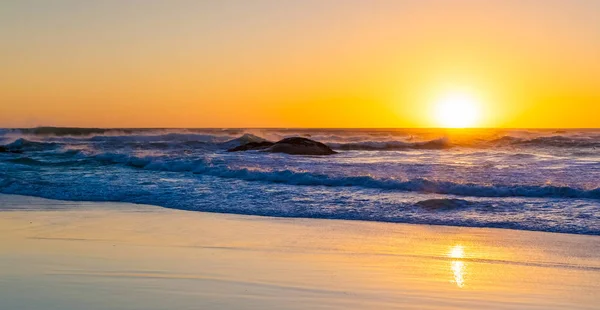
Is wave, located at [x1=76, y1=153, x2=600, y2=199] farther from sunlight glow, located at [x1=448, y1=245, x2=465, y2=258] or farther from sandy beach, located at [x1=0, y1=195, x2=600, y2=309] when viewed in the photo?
sunlight glow, located at [x1=448, y1=245, x2=465, y2=258]

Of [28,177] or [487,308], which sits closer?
[487,308]

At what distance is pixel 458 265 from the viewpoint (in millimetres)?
6797

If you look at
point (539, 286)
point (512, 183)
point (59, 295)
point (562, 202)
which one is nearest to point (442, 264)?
point (539, 286)

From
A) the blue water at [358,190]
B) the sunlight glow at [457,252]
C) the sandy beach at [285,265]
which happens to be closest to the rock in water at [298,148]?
the blue water at [358,190]

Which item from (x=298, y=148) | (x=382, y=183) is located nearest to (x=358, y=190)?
(x=382, y=183)

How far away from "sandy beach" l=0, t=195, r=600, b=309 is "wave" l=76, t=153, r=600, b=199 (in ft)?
14.7

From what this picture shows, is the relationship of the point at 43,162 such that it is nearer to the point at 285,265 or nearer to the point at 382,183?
the point at 382,183

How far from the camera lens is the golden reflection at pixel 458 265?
6.05 m

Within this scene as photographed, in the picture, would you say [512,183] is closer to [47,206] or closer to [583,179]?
[583,179]

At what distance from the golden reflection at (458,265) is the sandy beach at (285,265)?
22 millimetres

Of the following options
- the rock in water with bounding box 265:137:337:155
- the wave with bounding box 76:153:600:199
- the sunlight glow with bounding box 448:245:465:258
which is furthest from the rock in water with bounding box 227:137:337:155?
the sunlight glow with bounding box 448:245:465:258

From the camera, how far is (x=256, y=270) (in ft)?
21.1

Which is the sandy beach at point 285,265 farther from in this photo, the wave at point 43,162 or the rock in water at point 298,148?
the rock in water at point 298,148

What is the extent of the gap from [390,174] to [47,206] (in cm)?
912
